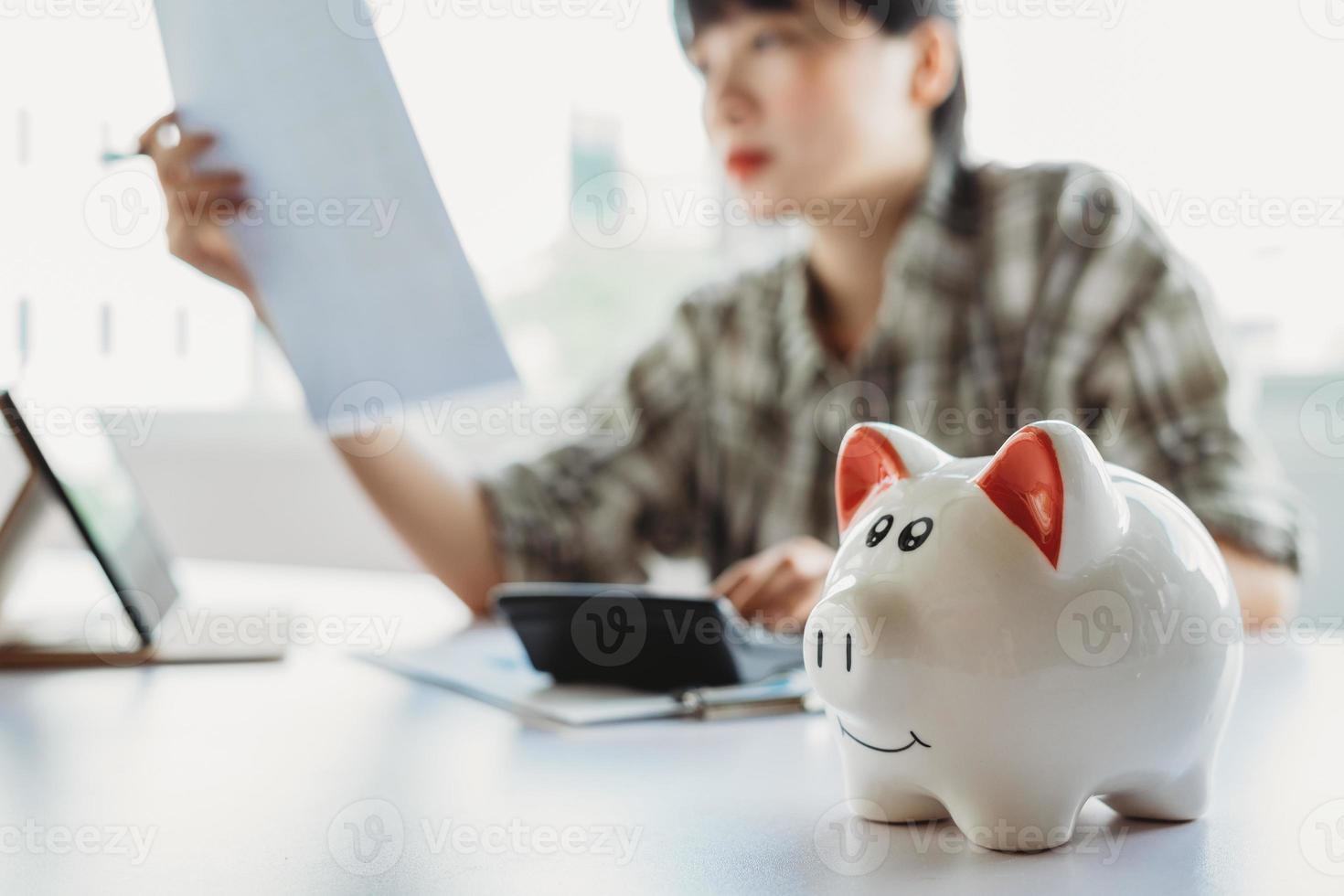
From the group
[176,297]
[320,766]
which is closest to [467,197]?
[176,297]

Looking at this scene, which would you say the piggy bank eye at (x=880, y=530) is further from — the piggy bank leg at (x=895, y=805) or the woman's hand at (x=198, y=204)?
the woman's hand at (x=198, y=204)

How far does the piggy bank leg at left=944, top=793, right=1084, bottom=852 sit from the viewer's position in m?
0.38

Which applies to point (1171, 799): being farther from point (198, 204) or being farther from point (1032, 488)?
point (198, 204)

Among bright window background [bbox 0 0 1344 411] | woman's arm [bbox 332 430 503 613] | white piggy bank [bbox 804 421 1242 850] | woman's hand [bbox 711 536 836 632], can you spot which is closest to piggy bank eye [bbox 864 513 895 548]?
white piggy bank [bbox 804 421 1242 850]

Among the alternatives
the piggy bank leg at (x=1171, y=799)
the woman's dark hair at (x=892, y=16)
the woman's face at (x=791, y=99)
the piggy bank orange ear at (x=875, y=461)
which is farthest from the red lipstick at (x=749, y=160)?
the piggy bank leg at (x=1171, y=799)

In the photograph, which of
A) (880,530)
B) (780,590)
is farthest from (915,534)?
(780,590)

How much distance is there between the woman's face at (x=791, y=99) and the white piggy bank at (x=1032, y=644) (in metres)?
0.82

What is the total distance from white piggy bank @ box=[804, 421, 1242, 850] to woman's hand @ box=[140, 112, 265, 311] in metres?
0.61

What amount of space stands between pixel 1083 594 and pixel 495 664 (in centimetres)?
45

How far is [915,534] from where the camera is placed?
1.28ft

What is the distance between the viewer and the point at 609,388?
1.38 metres

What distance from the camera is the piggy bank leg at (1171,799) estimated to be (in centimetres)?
40

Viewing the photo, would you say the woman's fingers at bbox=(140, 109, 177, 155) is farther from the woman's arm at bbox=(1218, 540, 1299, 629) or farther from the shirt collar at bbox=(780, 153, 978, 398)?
the woman's arm at bbox=(1218, 540, 1299, 629)

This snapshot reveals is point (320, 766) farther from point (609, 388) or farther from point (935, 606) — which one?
point (609, 388)
